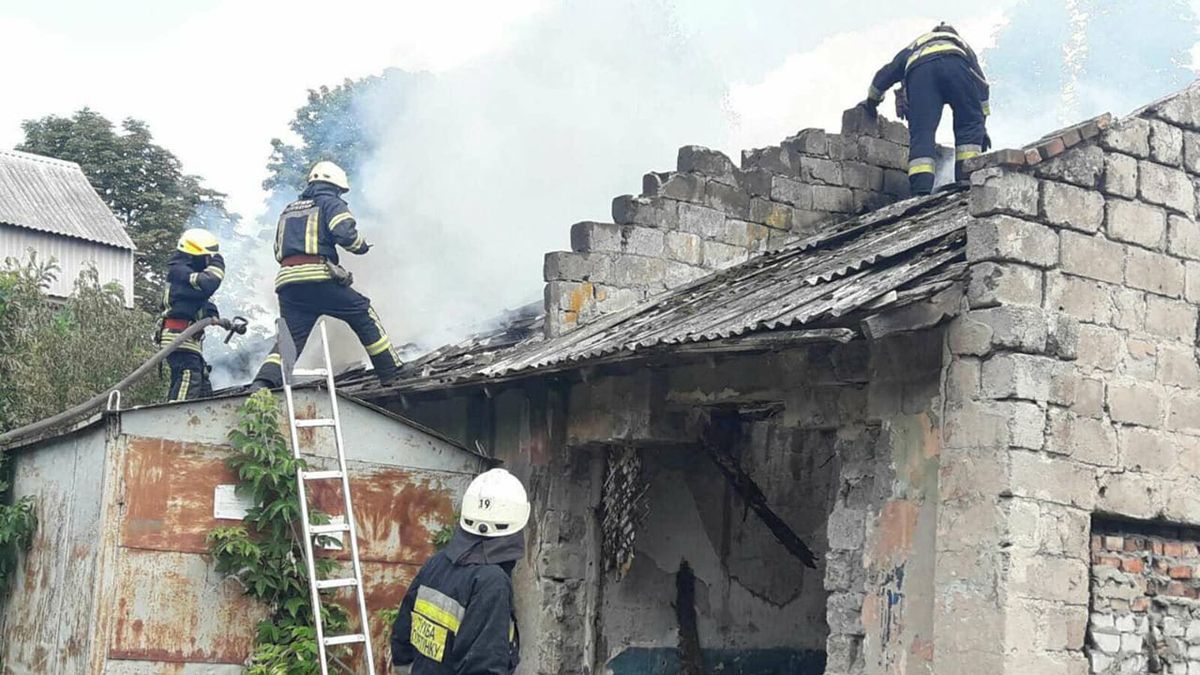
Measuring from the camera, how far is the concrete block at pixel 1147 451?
6.96 metres

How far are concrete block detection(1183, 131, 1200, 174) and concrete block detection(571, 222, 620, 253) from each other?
4.51 metres

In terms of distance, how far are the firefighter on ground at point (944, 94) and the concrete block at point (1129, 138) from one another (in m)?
3.51

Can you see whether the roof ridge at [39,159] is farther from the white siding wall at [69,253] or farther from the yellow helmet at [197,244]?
the yellow helmet at [197,244]

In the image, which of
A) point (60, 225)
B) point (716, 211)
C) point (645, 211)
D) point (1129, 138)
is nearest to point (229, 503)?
point (645, 211)

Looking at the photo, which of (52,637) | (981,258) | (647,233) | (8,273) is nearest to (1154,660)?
(981,258)

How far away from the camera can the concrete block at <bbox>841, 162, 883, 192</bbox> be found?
1172cm

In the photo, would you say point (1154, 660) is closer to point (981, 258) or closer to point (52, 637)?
point (981, 258)

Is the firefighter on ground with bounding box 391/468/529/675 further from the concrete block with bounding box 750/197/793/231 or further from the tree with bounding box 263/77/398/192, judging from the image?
the tree with bounding box 263/77/398/192

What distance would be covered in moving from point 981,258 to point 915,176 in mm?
4751

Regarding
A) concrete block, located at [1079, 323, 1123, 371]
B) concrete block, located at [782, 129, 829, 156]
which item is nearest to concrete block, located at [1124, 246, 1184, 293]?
concrete block, located at [1079, 323, 1123, 371]

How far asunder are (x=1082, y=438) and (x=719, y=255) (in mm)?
4853

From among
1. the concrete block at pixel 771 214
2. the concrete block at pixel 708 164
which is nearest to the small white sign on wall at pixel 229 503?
the concrete block at pixel 708 164

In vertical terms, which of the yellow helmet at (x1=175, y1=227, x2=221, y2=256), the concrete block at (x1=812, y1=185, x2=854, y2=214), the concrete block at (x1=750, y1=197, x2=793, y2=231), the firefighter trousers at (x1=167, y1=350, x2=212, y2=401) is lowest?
the firefighter trousers at (x1=167, y1=350, x2=212, y2=401)

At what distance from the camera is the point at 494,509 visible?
612 centimetres
